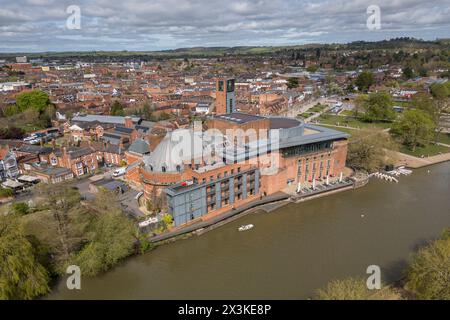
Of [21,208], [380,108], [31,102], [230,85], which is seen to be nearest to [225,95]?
[230,85]

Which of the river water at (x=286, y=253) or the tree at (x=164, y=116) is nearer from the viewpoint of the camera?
the river water at (x=286, y=253)

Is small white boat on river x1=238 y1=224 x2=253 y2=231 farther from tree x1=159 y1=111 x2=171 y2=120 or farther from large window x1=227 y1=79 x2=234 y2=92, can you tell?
tree x1=159 y1=111 x2=171 y2=120

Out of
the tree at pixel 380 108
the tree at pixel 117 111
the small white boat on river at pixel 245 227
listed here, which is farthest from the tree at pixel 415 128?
the tree at pixel 117 111

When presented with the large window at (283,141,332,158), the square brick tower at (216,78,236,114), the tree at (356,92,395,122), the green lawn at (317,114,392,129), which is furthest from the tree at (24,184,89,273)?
the tree at (356,92,395,122)

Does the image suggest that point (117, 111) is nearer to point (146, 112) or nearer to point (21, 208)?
point (146, 112)

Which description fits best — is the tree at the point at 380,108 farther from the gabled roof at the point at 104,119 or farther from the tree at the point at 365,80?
the gabled roof at the point at 104,119
